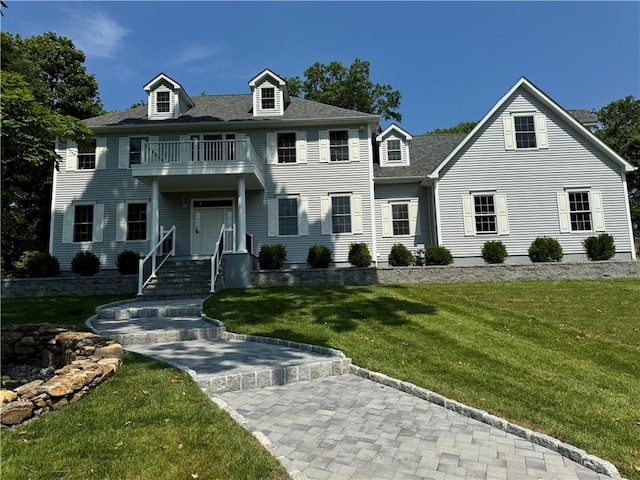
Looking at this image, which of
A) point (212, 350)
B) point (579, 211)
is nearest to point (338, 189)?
point (579, 211)

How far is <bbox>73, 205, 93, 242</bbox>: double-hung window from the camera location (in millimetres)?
16656

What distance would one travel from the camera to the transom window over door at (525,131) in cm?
1645

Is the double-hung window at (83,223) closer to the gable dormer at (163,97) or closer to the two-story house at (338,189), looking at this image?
the two-story house at (338,189)

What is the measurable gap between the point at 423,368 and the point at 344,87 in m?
29.7

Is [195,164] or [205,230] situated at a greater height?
[195,164]

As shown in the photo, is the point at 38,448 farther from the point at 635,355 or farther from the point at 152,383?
the point at 635,355

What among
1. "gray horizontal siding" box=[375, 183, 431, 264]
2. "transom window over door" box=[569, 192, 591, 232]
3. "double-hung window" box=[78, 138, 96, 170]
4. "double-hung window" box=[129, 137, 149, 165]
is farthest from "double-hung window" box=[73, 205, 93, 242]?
"transom window over door" box=[569, 192, 591, 232]

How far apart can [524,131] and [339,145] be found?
7.78 meters

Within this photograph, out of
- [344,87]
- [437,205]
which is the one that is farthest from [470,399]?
[344,87]

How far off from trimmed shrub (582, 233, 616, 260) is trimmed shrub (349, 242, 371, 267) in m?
8.43

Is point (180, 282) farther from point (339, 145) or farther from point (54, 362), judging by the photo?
point (339, 145)

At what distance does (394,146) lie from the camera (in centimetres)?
1842

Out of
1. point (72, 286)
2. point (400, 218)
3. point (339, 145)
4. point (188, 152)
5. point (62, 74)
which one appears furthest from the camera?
point (62, 74)

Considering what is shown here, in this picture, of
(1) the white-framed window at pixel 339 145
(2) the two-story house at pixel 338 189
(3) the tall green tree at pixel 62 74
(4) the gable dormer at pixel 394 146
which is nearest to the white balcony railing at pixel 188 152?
(2) the two-story house at pixel 338 189
